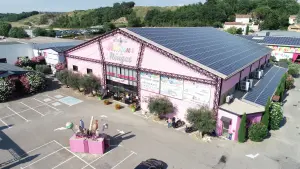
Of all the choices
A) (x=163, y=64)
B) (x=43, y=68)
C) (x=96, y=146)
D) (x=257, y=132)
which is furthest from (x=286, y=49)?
(x=43, y=68)

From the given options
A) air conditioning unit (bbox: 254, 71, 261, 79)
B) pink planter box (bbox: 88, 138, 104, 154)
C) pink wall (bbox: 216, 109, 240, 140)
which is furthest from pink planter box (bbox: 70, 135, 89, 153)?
air conditioning unit (bbox: 254, 71, 261, 79)

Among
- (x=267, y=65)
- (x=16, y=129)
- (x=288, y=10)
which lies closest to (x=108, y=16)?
(x=288, y=10)

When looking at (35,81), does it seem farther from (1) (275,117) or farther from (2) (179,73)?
(1) (275,117)

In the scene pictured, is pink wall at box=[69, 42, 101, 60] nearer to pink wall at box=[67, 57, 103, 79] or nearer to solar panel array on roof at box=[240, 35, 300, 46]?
pink wall at box=[67, 57, 103, 79]

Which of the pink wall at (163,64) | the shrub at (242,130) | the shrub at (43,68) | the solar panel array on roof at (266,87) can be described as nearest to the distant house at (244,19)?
the solar panel array on roof at (266,87)

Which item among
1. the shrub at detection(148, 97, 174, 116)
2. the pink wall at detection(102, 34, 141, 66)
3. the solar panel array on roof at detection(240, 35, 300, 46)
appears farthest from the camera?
the solar panel array on roof at detection(240, 35, 300, 46)

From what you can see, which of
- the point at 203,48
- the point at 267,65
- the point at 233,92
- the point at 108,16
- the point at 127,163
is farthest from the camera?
the point at 108,16

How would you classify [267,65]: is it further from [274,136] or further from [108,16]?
[108,16]
